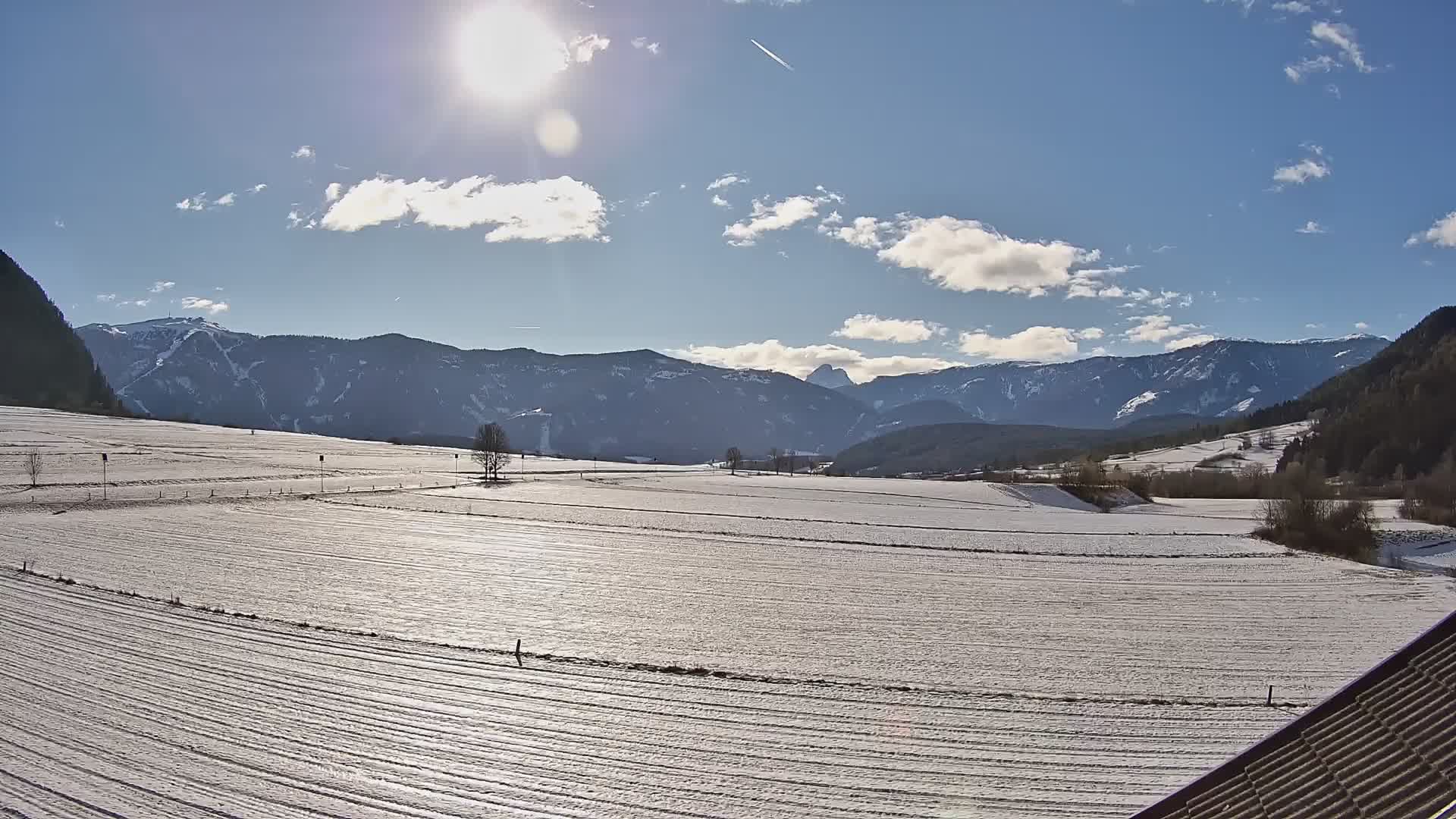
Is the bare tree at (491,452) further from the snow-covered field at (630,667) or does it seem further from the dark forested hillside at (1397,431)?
the dark forested hillside at (1397,431)

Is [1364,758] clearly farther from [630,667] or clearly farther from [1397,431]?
[1397,431]

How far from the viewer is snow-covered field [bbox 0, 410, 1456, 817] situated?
594 inches

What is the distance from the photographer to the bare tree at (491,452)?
102 m

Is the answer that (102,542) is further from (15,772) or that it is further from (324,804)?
(324,804)

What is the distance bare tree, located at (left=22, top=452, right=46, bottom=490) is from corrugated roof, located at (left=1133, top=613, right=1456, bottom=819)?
82037mm

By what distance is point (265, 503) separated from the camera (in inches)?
2416

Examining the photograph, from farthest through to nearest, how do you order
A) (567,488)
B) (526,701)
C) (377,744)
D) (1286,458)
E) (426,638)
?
(1286,458) → (567,488) → (426,638) → (526,701) → (377,744)

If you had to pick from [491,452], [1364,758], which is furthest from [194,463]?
[1364,758]

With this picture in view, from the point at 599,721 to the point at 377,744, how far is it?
473 centimetres

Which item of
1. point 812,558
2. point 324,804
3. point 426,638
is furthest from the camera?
point 812,558

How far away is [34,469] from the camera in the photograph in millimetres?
68812

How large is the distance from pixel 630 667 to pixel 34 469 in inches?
2898

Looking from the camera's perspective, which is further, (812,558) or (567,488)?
(567,488)

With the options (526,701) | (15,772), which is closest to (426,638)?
(526,701)
